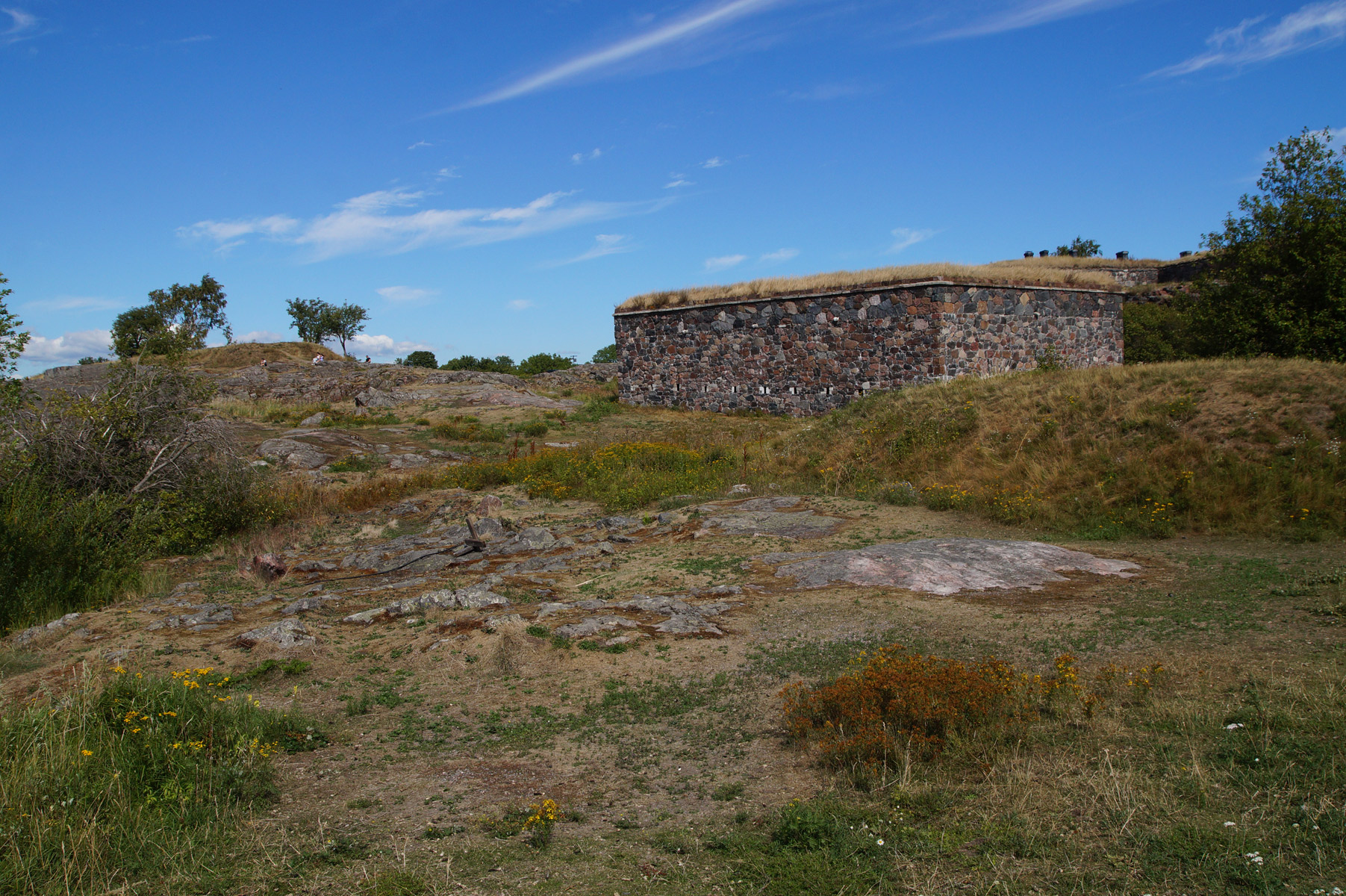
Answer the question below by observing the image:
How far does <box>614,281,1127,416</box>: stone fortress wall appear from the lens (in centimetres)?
1941

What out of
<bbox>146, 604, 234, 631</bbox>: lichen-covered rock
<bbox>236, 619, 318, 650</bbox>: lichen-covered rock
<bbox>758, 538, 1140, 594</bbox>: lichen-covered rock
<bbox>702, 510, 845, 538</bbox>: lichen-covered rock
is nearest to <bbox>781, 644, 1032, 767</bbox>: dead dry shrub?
<bbox>758, 538, 1140, 594</bbox>: lichen-covered rock

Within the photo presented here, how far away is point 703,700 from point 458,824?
2131 mm

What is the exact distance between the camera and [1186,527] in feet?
31.8

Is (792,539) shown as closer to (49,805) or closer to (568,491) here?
(568,491)

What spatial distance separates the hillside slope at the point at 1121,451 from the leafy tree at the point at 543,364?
2803 cm

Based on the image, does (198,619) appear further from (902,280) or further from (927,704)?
(902,280)

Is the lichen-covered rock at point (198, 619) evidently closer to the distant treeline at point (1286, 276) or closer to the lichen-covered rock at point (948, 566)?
the lichen-covered rock at point (948, 566)

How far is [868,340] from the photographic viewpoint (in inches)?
804

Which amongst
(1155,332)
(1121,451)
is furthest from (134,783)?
(1155,332)

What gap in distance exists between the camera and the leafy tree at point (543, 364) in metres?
41.9

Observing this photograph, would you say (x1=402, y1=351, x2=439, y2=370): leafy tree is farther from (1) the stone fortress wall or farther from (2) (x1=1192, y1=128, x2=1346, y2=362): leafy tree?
(2) (x1=1192, y1=128, x2=1346, y2=362): leafy tree

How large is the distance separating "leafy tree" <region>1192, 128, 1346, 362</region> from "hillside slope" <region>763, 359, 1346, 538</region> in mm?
4582

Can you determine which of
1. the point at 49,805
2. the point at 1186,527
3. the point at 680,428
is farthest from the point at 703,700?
the point at 680,428

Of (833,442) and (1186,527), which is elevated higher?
(833,442)
